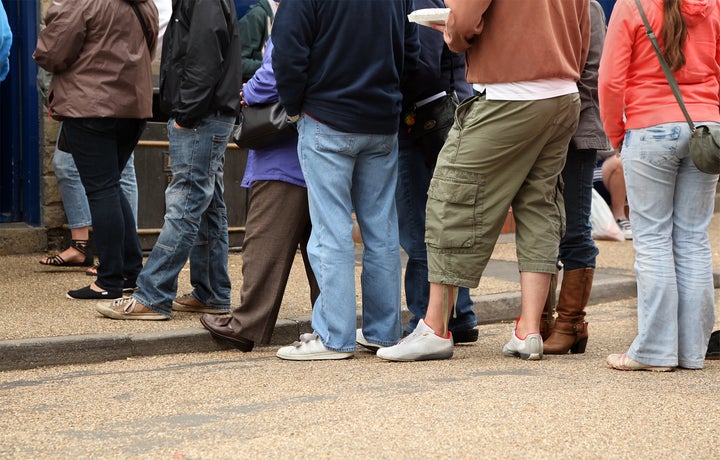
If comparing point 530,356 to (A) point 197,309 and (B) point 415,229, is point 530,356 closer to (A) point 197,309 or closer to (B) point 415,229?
(B) point 415,229

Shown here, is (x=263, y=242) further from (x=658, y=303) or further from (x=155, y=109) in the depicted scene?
(x=155, y=109)

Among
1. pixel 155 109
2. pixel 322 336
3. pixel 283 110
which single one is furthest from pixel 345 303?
pixel 155 109

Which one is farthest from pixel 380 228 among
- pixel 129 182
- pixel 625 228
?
pixel 625 228

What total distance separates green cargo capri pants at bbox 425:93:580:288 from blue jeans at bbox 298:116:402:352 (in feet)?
1.04

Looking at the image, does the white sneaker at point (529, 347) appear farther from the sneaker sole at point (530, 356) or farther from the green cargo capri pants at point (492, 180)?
the green cargo capri pants at point (492, 180)

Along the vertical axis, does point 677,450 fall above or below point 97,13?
below

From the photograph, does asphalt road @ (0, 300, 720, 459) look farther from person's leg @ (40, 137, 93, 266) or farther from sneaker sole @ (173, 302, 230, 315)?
person's leg @ (40, 137, 93, 266)

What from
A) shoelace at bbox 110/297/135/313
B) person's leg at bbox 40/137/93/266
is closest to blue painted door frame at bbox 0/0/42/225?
person's leg at bbox 40/137/93/266

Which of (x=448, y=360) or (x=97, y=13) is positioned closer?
(x=448, y=360)

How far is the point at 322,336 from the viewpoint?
5.01 metres

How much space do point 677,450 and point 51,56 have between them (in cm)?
415

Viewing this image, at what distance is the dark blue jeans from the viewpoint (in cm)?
621

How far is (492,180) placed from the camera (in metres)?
4.79

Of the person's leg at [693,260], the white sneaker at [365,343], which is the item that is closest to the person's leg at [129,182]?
the white sneaker at [365,343]
